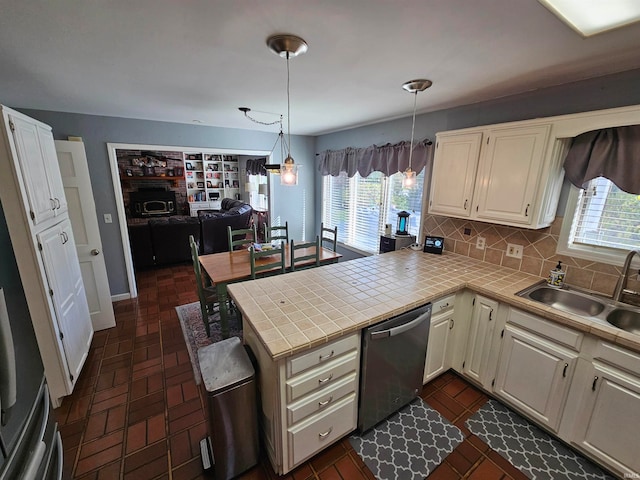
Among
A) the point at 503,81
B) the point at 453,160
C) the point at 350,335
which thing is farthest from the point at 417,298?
the point at 503,81

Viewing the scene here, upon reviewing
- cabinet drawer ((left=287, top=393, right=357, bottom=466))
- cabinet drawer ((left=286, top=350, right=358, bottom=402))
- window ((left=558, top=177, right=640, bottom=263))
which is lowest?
cabinet drawer ((left=287, top=393, right=357, bottom=466))

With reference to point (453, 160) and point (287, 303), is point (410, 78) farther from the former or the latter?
point (287, 303)

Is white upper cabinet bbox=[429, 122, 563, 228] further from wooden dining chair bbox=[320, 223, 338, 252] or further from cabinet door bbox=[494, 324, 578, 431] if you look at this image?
wooden dining chair bbox=[320, 223, 338, 252]

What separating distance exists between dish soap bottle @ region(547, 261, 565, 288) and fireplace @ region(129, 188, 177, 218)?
28.6 ft

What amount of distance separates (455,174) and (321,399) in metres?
2.08

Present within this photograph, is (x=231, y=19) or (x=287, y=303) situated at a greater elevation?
(x=231, y=19)

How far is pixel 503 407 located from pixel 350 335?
1454 mm

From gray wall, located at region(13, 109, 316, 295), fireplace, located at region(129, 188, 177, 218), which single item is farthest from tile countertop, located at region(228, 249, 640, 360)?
fireplace, located at region(129, 188, 177, 218)

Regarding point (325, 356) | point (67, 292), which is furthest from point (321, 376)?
point (67, 292)

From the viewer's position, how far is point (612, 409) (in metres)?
1.42

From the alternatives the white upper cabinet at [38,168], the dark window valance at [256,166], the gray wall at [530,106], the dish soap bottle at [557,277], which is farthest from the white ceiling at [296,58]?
the dark window valance at [256,166]

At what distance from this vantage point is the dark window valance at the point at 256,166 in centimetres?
695

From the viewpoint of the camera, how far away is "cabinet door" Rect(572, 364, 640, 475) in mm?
1358

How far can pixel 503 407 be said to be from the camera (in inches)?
77.0
